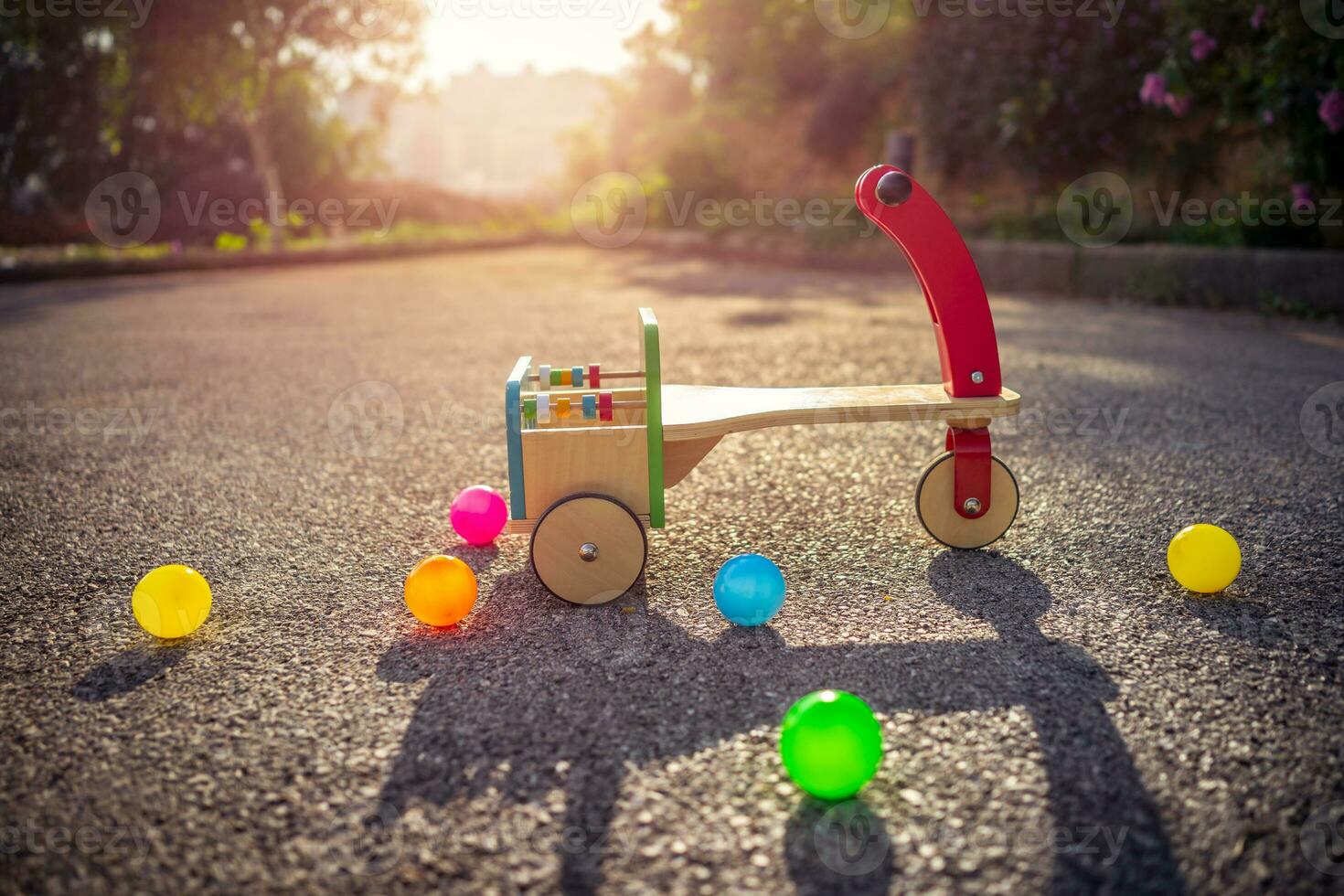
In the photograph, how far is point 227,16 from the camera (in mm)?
14711

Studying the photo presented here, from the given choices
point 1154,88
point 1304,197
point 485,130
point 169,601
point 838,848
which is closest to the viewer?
point 838,848

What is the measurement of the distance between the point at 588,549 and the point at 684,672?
0.53 meters

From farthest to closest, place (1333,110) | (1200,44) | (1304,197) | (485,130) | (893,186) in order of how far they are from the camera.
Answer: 1. (485,130)
2. (1200,44)
3. (1304,197)
4. (1333,110)
5. (893,186)

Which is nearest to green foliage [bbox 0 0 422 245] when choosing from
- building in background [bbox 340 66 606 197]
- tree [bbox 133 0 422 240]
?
tree [bbox 133 0 422 240]

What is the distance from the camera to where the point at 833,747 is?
1842mm

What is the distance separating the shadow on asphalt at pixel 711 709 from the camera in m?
1.75

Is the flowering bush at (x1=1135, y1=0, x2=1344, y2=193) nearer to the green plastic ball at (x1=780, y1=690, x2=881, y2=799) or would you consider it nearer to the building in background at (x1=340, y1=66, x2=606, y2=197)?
the green plastic ball at (x1=780, y1=690, x2=881, y2=799)

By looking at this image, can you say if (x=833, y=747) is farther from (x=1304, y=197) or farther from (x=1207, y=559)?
(x=1304, y=197)

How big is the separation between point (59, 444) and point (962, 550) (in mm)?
4529

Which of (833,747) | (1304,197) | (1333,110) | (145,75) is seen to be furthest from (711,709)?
(145,75)

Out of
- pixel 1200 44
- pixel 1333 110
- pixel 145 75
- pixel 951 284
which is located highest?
pixel 145 75

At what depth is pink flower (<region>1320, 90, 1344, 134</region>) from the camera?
6.86m

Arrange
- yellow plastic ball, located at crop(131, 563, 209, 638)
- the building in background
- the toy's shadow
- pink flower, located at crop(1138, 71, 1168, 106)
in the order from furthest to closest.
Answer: the building in background < pink flower, located at crop(1138, 71, 1168, 106) < yellow plastic ball, located at crop(131, 563, 209, 638) < the toy's shadow

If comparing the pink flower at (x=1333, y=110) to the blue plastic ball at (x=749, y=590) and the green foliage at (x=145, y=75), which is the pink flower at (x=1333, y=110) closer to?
the blue plastic ball at (x=749, y=590)
